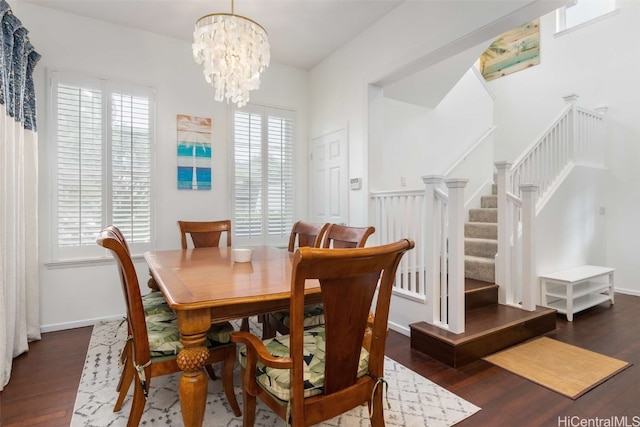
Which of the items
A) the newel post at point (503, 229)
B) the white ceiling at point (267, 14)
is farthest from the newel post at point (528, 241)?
the white ceiling at point (267, 14)

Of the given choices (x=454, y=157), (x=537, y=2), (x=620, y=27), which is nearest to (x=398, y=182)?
(x=454, y=157)

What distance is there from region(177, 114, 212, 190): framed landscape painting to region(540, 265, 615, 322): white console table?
12.8 feet

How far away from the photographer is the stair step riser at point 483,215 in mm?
4320

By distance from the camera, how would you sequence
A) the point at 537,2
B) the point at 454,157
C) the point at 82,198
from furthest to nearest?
the point at 454,157 < the point at 82,198 < the point at 537,2

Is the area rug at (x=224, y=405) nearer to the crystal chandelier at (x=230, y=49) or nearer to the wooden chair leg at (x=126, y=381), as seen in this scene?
the wooden chair leg at (x=126, y=381)

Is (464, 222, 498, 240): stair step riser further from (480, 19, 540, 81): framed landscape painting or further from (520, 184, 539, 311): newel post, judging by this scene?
(480, 19, 540, 81): framed landscape painting

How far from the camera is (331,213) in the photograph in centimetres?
391

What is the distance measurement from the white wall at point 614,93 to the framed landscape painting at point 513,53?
206 mm

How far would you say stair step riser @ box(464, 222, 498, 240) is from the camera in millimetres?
3962

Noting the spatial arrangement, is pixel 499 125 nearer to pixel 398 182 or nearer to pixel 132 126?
pixel 398 182

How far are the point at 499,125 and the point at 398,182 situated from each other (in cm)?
331

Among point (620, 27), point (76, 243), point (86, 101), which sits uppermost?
point (620, 27)

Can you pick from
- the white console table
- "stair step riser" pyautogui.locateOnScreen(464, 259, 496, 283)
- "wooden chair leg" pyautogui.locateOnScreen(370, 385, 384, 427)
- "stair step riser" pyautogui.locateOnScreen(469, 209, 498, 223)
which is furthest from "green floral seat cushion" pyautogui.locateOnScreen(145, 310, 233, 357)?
"stair step riser" pyautogui.locateOnScreen(469, 209, 498, 223)

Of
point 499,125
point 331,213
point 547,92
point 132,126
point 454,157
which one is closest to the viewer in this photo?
point 132,126
